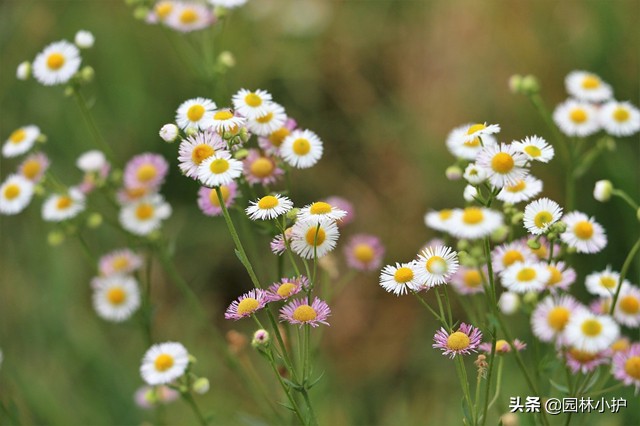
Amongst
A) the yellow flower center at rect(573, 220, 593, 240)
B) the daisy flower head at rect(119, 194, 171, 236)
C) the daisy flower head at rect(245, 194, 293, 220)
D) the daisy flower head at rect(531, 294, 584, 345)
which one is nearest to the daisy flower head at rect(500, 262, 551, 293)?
the daisy flower head at rect(531, 294, 584, 345)

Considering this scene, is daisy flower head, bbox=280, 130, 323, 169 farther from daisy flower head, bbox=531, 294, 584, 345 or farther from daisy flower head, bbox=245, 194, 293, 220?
daisy flower head, bbox=531, 294, 584, 345

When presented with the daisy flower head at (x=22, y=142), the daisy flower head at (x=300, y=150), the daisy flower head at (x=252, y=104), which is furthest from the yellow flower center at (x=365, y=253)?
the daisy flower head at (x=22, y=142)

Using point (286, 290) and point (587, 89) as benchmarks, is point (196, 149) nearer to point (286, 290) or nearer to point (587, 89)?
point (286, 290)

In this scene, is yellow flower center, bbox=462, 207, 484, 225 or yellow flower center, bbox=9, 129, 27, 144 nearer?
yellow flower center, bbox=462, 207, 484, 225

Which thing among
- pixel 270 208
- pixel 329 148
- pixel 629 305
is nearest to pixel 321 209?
pixel 270 208

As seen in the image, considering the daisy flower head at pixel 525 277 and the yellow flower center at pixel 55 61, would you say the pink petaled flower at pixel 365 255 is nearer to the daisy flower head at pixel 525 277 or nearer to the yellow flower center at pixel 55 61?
the daisy flower head at pixel 525 277
